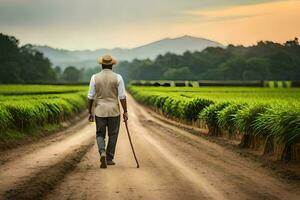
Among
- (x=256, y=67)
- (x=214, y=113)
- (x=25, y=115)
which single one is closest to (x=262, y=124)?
(x=214, y=113)

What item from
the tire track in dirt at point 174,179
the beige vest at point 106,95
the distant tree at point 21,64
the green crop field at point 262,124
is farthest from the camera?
the distant tree at point 21,64

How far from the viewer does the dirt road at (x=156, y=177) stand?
9.13m

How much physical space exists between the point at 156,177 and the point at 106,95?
3.07m

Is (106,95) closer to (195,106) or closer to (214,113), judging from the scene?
(214,113)

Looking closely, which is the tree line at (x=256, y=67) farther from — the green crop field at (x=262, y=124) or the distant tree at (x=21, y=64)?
the green crop field at (x=262, y=124)

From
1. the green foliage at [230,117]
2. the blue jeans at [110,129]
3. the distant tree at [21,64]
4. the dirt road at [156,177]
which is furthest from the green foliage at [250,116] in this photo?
the distant tree at [21,64]

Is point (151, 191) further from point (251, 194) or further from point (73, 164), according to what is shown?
point (73, 164)

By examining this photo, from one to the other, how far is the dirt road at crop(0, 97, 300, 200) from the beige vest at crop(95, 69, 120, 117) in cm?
129

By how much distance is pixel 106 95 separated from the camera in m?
13.2

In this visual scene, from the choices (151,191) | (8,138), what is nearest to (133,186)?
(151,191)

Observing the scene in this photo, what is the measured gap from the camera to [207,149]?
17281 mm

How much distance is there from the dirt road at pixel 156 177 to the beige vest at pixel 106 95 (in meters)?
Answer: 1.29

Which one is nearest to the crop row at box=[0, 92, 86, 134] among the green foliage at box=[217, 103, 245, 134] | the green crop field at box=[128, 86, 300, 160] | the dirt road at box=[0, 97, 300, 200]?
the dirt road at box=[0, 97, 300, 200]

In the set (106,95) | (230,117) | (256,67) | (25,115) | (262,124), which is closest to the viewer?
(106,95)
